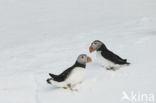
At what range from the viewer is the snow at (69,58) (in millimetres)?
6738

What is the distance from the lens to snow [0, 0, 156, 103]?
674 cm

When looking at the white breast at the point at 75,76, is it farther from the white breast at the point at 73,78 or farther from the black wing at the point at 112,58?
the black wing at the point at 112,58

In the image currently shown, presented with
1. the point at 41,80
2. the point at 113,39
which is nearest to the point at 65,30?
the point at 113,39

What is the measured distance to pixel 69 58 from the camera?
9.30 meters

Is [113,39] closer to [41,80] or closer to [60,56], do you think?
[60,56]

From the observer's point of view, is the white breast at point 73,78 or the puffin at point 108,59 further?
the puffin at point 108,59

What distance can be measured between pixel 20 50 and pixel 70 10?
984 centimetres

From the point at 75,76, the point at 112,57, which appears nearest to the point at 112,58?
the point at 112,57

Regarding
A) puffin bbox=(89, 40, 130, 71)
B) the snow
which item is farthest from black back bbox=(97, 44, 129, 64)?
the snow

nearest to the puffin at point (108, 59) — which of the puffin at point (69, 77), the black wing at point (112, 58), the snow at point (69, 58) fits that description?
the black wing at point (112, 58)

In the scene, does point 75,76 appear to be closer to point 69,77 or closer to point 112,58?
point 69,77

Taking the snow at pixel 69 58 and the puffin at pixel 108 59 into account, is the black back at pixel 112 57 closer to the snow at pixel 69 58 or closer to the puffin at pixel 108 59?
the puffin at pixel 108 59

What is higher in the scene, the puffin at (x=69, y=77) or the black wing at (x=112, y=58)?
the black wing at (x=112, y=58)

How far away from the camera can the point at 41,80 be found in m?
7.76
